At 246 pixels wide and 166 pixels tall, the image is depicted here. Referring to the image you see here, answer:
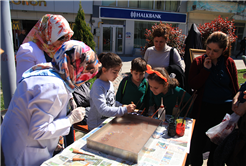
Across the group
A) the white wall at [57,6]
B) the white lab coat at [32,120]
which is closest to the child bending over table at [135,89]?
the white lab coat at [32,120]

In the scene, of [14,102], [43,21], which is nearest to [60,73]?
[14,102]

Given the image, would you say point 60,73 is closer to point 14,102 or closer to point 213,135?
point 14,102

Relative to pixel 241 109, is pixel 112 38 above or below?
above

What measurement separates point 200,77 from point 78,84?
1484 millimetres

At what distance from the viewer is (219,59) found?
2.24 meters

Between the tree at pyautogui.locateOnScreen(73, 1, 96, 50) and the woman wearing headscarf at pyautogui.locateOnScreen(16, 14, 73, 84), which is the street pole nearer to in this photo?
the woman wearing headscarf at pyautogui.locateOnScreen(16, 14, 73, 84)

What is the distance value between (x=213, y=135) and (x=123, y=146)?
3.73ft

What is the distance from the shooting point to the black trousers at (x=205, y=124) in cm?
220

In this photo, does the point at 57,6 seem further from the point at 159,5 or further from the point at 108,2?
the point at 159,5

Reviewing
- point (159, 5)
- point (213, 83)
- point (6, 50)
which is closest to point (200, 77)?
point (213, 83)

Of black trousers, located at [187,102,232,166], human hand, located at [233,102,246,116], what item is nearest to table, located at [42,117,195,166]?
human hand, located at [233,102,246,116]

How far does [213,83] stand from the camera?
7.16ft

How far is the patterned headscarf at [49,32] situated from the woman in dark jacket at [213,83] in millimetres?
1677

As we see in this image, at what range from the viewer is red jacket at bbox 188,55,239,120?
2166 mm
